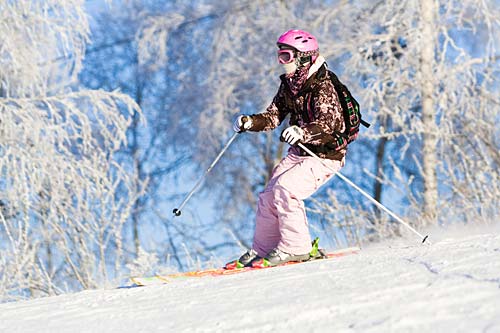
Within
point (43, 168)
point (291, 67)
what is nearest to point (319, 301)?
point (291, 67)

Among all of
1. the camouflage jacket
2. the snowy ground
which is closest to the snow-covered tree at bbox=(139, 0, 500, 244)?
the camouflage jacket

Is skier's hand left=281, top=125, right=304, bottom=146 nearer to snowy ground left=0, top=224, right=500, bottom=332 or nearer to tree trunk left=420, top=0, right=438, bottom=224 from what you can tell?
snowy ground left=0, top=224, right=500, bottom=332

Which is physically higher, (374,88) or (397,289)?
(374,88)

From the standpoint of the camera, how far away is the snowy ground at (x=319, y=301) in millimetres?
2600

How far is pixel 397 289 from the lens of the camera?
2.94 m

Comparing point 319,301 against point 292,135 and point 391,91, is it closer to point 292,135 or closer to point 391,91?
point 292,135

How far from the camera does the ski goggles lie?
452 centimetres

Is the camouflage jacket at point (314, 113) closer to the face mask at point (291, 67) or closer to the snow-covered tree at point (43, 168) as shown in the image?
the face mask at point (291, 67)

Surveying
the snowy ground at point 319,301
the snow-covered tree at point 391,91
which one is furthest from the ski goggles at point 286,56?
the snow-covered tree at point 391,91

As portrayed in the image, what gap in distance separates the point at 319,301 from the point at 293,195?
4.97ft

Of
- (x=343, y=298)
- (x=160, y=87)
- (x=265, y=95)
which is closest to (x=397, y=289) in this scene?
(x=343, y=298)

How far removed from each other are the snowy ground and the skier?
486 millimetres

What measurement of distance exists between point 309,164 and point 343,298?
1616 millimetres

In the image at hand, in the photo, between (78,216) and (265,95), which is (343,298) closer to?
(78,216)
